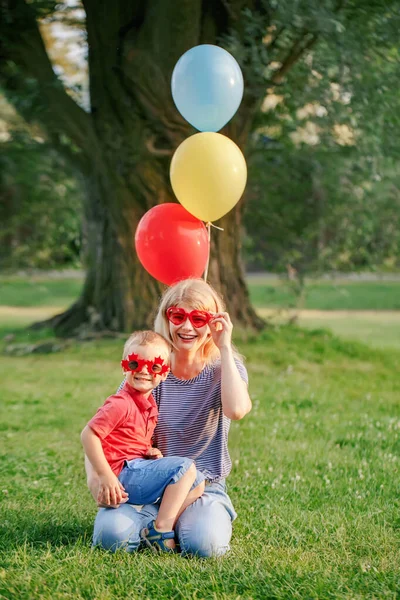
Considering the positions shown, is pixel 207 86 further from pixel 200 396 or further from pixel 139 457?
pixel 139 457

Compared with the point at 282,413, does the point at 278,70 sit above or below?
above

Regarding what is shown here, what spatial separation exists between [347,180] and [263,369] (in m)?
3.60

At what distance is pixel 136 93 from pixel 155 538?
5.94m

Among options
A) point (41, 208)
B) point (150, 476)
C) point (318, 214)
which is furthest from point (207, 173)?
point (41, 208)

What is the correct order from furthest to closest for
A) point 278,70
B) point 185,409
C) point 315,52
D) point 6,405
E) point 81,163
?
point 81,163 → point 278,70 → point 315,52 → point 6,405 → point 185,409

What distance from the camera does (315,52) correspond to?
24.7 feet

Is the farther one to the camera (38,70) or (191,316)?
(38,70)

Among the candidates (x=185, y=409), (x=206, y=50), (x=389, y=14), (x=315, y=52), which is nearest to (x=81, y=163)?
(x=315, y=52)

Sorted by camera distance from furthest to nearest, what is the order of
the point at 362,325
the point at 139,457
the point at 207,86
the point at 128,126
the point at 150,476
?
1. the point at 362,325
2. the point at 128,126
3. the point at 207,86
4. the point at 139,457
5. the point at 150,476

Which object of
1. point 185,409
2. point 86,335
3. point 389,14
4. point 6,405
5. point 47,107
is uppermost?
point 389,14

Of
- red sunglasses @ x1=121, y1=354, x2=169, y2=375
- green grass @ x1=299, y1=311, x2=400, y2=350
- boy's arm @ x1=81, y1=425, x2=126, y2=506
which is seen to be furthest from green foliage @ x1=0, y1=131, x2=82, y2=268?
boy's arm @ x1=81, y1=425, x2=126, y2=506

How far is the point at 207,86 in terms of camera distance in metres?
4.31

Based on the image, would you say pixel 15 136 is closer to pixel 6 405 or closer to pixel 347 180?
pixel 347 180

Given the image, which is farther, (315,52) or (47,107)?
(47,107)
